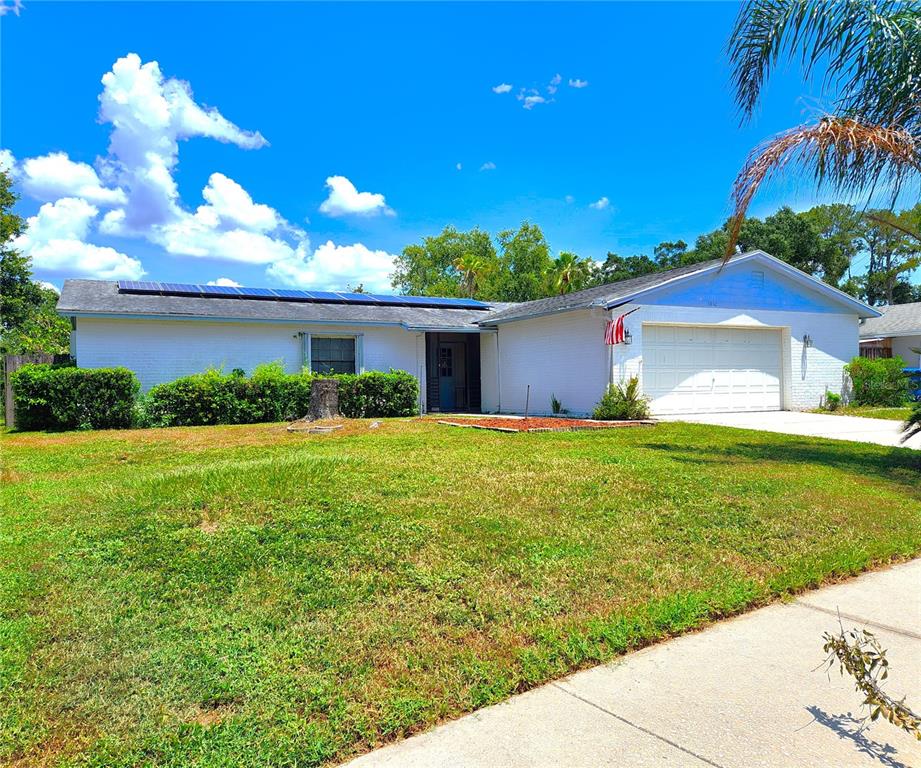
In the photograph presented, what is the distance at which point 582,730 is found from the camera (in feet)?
7.96

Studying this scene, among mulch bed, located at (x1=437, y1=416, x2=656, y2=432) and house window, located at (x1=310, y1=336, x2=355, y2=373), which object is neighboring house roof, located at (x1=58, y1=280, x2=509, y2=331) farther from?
mulch bed, located at (x1=437, y1=416, x2=656, y2=432)

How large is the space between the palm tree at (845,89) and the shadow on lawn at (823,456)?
269 centimetres

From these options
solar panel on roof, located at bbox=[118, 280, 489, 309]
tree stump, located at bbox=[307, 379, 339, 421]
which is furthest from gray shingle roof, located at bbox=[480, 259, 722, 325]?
tree stump, located at bbox=[307, 379, 339, 421]

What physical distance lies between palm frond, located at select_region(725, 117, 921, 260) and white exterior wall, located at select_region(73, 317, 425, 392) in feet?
36.1

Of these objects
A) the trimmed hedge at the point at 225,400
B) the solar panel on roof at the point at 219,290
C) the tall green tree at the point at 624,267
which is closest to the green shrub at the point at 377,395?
the trimmed hedge at the point at 225,400

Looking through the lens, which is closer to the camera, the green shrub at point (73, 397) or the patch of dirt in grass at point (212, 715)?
the patch of dirt in grass at point (212, 715)

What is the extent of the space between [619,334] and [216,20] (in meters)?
9.48

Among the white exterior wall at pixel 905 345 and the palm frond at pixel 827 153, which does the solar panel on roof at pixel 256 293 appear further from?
the white exterior wall at pixel 905 345

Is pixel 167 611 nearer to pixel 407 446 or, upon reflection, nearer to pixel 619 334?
pixel 407 446

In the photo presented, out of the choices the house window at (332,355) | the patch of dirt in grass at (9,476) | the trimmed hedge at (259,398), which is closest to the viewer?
the patch of dirt in grass at (9,476)

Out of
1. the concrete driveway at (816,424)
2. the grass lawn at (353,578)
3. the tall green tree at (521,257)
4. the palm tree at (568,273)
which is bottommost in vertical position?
the grass lawn at (353,578)

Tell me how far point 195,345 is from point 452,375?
750 cm

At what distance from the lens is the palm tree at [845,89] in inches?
285

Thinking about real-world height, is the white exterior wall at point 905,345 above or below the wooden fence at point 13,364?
above
